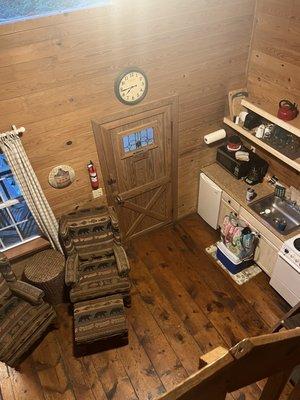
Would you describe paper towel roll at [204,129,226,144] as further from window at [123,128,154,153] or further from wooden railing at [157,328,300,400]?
wooden railing at [157,328,300,400]

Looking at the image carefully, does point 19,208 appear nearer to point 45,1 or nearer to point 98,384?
point 98,384

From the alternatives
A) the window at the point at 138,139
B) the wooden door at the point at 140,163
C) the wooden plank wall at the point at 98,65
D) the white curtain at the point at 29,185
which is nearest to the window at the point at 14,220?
the white curtain at the point at 29,185

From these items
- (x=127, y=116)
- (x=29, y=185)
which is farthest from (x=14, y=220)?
(x=127, y=116)

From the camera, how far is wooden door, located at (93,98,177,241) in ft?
12.4

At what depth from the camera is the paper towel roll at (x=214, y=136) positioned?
440cm

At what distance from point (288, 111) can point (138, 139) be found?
172 cm

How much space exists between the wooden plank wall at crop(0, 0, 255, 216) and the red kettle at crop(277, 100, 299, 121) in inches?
33.2

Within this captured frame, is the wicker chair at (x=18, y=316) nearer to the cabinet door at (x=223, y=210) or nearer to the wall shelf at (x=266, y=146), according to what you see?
the cabinet door at (x=223, y=210)

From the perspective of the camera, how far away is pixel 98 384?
345 centimetres

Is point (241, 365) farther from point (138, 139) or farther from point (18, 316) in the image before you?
point (138, 139)

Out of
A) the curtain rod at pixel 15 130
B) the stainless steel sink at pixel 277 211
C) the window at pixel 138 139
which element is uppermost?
the curtain rod at pixel 15 130

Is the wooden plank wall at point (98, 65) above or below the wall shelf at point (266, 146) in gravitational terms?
above

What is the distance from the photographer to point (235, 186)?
4.43m

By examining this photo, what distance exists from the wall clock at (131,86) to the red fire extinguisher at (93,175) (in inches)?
32.5
